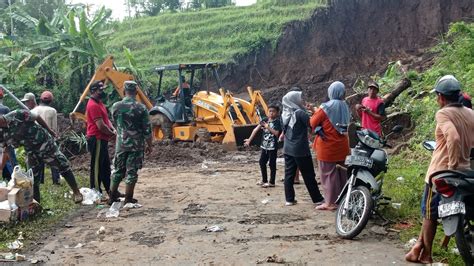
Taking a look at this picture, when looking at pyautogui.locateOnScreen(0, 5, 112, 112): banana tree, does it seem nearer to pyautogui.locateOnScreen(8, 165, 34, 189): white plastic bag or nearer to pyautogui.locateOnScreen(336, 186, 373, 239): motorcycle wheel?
pyautogui.locateOnScreen(8, 165, 34, 189): white plastic bag

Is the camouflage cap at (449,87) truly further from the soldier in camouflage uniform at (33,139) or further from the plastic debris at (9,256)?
the soldier in camouflage uniform at (33,139)

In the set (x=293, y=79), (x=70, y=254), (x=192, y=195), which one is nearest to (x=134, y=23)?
(x=293, y=79)

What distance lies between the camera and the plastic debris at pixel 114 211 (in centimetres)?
777

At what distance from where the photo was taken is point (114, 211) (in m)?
7.93

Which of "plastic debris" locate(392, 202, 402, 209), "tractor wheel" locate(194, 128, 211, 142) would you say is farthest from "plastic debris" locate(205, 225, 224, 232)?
"tractor wheel" locate(194, 128, 211, 142)

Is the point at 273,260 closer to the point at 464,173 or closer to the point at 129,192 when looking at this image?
the point at 464,173

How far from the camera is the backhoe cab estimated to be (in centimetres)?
1526

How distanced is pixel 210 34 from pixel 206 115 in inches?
542

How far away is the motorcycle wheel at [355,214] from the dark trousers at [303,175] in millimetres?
1501

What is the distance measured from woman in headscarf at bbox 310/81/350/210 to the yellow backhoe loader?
729 centimetres

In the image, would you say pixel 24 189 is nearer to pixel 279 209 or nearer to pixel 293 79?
pixel 279 209

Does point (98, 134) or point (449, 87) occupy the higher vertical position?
point (449, 87)

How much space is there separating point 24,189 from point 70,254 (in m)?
1.67

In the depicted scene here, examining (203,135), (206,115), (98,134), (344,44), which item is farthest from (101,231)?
(344,44)
